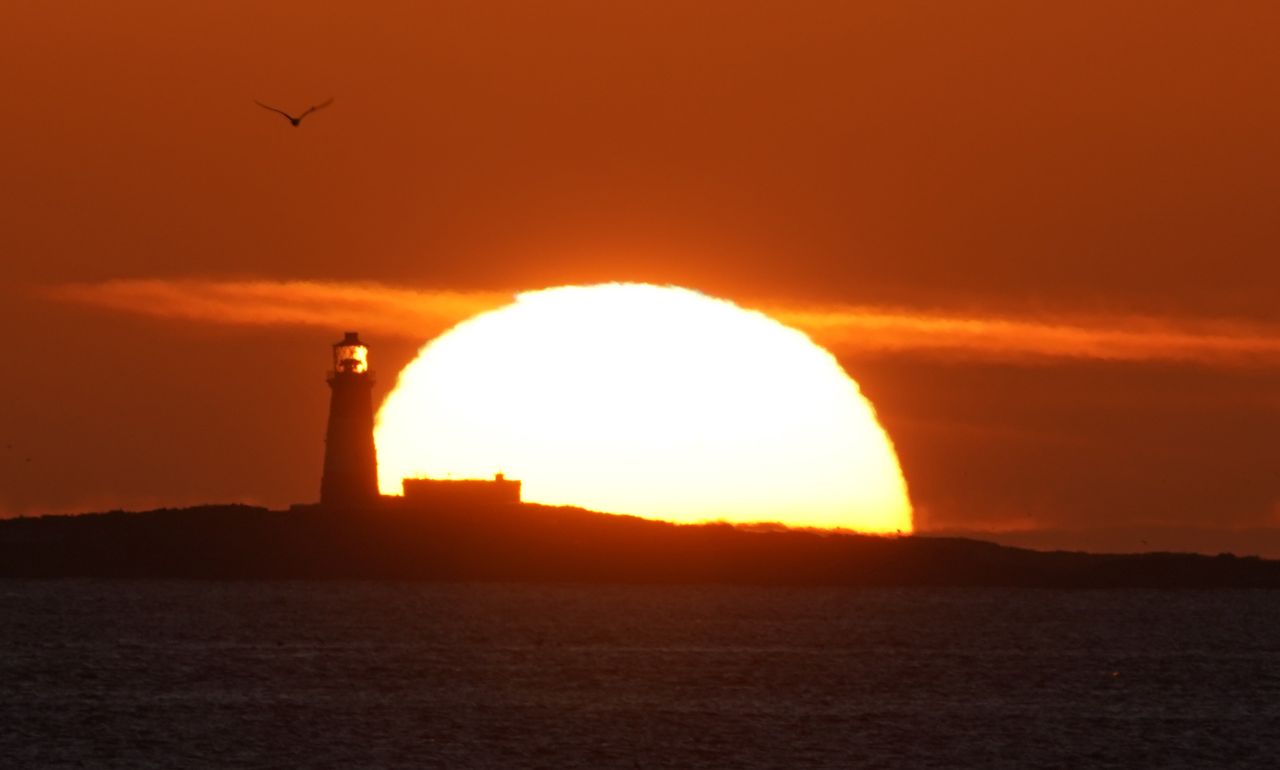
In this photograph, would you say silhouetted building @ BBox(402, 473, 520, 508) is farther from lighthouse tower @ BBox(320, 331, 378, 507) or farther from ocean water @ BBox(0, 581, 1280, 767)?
lighthouse tower @ BBox(320, 331, 378, 507)

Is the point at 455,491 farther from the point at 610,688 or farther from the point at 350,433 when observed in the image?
the point at 610,688

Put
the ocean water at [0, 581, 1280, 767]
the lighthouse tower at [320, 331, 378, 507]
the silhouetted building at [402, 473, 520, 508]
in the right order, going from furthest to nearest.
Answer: the silhouetted building at [402, 473, 520, 508] < the lighthouse tower at [320, 331, 378, 507] < the ocean water at [0, 581, 1280, 767]

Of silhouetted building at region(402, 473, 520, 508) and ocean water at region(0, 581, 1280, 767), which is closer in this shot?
ocean water at region(0, 581, 1280, 767)

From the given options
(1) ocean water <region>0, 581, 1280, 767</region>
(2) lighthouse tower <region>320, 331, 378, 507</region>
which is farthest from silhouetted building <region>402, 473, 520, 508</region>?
(2) lighthouse tower <region>320, 331, 378, 507</region>

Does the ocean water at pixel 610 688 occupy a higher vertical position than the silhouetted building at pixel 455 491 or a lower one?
lower

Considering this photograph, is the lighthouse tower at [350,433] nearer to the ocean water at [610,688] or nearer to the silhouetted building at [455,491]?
the ocean water at [610,688]

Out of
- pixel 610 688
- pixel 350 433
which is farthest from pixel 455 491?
pixel 610 688

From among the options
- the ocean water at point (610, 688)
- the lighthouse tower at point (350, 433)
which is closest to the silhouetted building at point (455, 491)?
the ocean water at point (610, 688)

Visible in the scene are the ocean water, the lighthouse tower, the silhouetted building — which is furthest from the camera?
the silhouetted building
